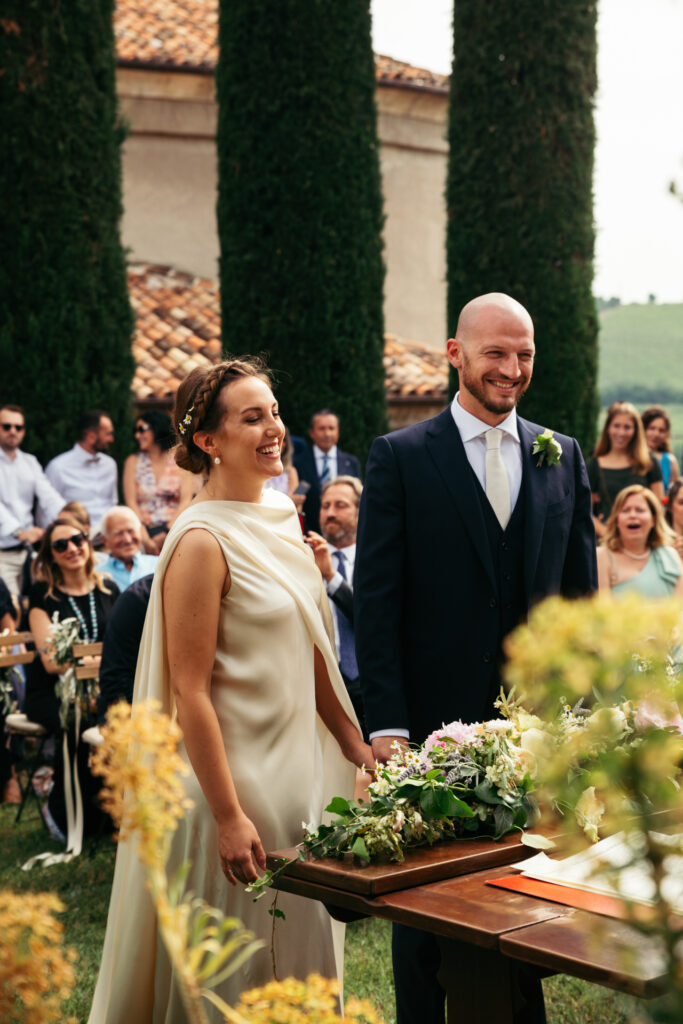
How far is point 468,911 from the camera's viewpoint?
1.94 m

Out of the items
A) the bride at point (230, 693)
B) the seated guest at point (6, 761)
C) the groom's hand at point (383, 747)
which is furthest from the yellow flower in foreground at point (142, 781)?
the seated guest at point (6, 761)

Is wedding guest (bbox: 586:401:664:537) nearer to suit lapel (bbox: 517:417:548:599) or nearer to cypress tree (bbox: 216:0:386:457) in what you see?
cypress tree (bbox: 216:0:386:457)

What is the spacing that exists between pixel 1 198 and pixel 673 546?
8.84 meters

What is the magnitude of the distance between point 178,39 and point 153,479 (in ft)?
40.9

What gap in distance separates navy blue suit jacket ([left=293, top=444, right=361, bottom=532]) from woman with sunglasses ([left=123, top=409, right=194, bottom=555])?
1.28m

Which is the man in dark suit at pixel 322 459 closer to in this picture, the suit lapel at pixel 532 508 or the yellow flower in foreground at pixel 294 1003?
the suit lapel at pixel 532 508

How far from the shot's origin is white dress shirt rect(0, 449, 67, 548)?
32.2ft

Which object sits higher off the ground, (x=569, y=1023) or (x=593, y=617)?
(x=593, y=617)

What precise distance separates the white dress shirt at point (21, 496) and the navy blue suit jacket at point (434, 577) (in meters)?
6.92

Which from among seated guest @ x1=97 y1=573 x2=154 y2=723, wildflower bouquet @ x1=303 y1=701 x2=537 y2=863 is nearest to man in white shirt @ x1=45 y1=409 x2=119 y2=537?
seated guest @ x1=97 y1=573 x2=154 y2=723

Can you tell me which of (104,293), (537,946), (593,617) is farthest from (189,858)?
(104,293)

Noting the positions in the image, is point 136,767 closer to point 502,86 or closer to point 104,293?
point 104,293

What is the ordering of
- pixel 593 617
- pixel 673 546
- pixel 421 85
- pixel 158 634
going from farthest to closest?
pixel 421 85 → pixel 673 546 → pixel 158 634 → pixel 593 617

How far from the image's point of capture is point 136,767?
0.84 meters
